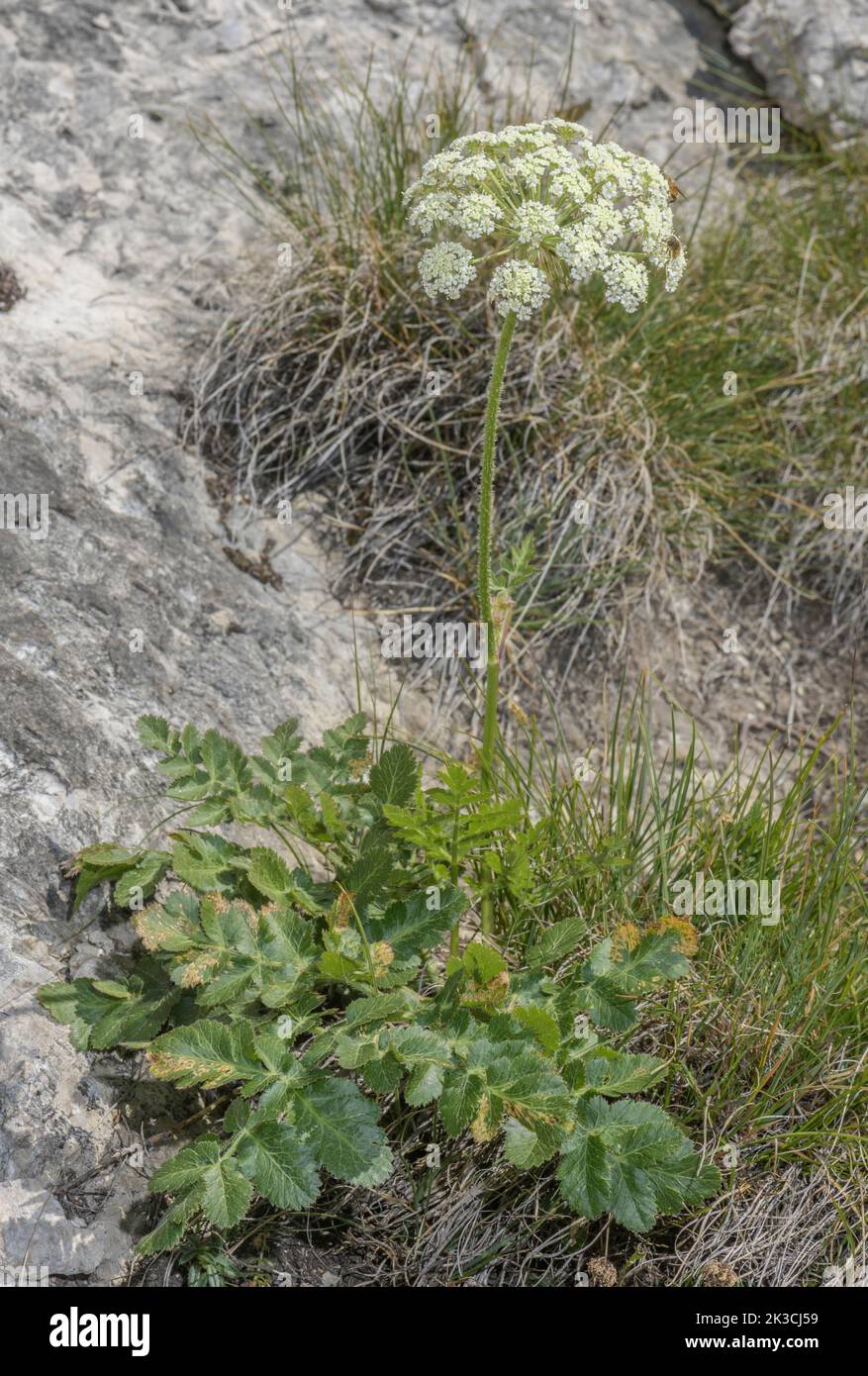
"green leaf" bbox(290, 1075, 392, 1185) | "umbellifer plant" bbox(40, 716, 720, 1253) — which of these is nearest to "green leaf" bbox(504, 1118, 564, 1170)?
"umbellifer plant" bbox(40, 716, 720, 1253)

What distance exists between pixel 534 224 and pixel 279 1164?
5.79 feet

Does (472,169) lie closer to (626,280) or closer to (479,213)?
(479,213)

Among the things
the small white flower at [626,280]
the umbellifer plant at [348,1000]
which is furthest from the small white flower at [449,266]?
the umbellifer plant at [348,1000]

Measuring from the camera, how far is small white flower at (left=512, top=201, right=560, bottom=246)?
208 cm

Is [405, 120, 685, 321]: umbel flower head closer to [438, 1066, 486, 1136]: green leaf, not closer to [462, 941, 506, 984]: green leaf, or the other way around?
[462, 941, 506, 984]: green leaf

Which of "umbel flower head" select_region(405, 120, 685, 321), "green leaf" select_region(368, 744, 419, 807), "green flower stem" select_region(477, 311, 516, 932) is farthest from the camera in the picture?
"green leaf" select_region(368, 744, 419, 807)

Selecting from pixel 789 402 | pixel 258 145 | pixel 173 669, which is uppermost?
pixel 258 145

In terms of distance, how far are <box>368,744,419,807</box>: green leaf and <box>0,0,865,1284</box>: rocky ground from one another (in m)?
0.64

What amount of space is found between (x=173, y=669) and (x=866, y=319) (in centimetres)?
303

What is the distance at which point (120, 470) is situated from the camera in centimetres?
345

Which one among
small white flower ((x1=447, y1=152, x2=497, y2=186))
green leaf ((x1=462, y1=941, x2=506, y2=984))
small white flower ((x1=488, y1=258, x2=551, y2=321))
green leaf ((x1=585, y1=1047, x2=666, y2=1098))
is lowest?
green leaf ((x1=585, y1=1047, x2=666, y2=1098))

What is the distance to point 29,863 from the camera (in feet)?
8.33
